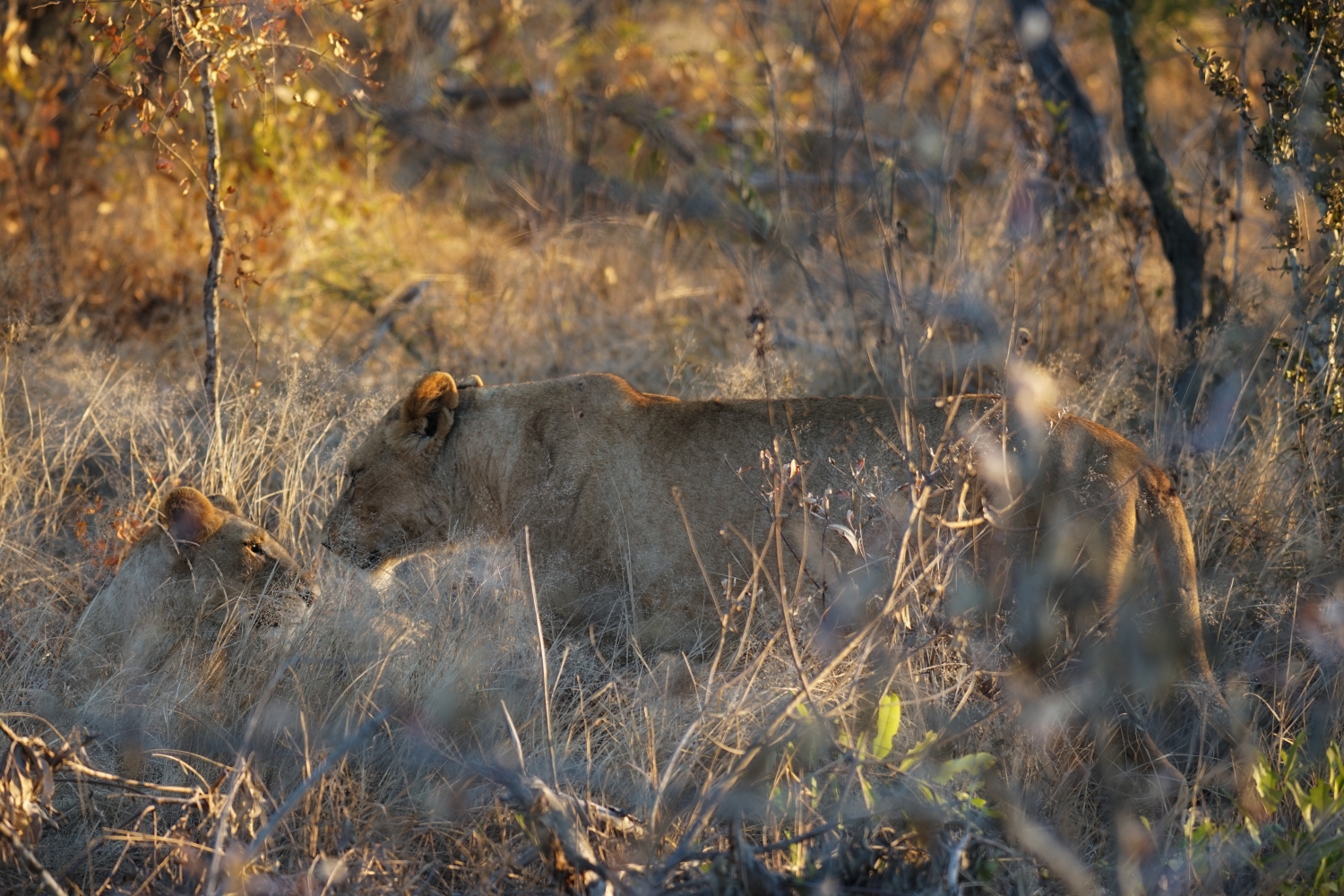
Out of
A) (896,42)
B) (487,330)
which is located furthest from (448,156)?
(896,42)

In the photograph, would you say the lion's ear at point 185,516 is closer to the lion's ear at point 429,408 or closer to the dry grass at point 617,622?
the dry grass at point 617,622

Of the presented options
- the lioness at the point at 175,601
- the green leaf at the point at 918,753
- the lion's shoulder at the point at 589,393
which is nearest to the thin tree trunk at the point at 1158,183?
the lion's shoulder at the point at 589,393

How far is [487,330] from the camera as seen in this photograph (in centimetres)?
770

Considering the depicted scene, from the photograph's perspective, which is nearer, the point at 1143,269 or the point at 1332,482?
the point at 1332,482

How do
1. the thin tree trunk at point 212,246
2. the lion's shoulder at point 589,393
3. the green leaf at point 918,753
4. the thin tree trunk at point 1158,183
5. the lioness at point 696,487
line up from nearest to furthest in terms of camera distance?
the green leaf at point 918,753 < the lioness at point 696,487 < the lion's shoulder at point 589,393 < the thin tree trunk at point 212,246 < the thin tree trunk at point 1158,183

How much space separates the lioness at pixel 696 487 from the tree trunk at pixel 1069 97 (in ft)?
13.5

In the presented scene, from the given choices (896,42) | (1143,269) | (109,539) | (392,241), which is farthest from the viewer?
(896,42)

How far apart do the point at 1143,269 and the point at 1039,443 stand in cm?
516

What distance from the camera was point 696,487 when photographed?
4.36m

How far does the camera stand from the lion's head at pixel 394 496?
185 inches

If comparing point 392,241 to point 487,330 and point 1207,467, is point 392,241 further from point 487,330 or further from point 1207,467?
point 1207,467

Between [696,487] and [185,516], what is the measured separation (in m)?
1.67

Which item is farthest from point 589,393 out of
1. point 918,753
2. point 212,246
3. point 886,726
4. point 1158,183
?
point 1158,183

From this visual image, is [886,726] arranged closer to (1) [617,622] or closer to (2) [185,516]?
(1) [617,622]
